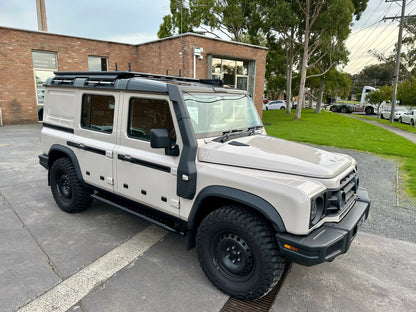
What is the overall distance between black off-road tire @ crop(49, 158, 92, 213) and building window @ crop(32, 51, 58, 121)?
11.6m

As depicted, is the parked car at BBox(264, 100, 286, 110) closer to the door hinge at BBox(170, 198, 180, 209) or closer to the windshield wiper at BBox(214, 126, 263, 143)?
the windshield wiper at BBox(214, 126, 263, 143)

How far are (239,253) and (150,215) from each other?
1252mm

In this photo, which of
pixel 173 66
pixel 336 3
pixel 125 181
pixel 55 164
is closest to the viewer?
pixel 125 181

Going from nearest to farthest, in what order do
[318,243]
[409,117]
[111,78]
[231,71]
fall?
[318,243] < [111,78] < [231,71] < [409,117]

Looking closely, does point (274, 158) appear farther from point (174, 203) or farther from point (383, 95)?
point (383, 95)

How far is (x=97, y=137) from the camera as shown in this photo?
3842 mm

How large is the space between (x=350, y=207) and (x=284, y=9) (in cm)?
1893

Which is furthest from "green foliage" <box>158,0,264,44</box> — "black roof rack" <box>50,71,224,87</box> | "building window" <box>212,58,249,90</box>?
"black roof rack" <box>50,71,224,87</box>

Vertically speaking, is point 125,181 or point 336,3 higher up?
point 336,3

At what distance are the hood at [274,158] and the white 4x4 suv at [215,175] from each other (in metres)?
0.01

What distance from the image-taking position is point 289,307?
105 inches

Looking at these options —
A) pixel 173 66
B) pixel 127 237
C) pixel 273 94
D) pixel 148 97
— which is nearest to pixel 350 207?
pixel 148 97

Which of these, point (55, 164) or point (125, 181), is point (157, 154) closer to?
point (125, 181)

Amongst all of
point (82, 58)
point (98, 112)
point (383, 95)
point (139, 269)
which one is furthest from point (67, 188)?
point (383, 95)
